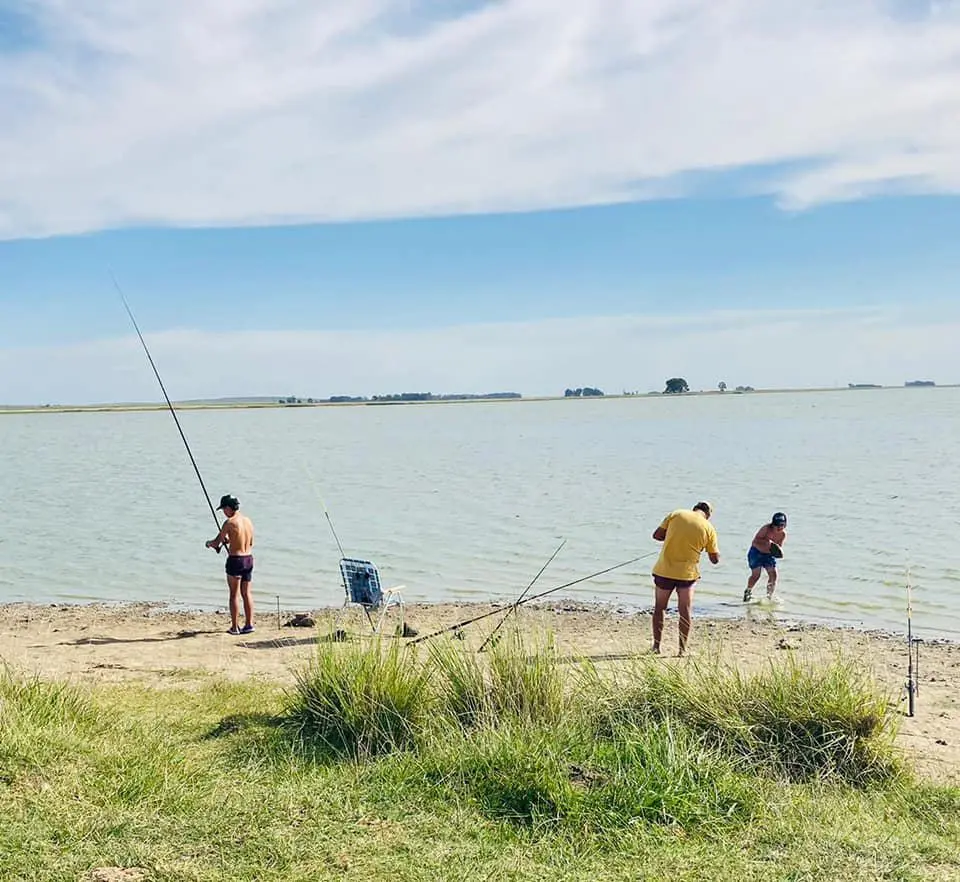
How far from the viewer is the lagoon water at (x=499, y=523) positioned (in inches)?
598

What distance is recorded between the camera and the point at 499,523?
874 inches

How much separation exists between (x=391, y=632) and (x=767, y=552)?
528 cm

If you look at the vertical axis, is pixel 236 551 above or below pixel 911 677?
above

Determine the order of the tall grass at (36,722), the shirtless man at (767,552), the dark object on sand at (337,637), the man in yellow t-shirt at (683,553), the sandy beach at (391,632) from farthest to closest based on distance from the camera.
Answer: the shirtless man at (767,552) < the man in yellow t-shirt at (683,553) < the sandy beach at (391,632) < the dark object on sand at (337,637) < the tall grass at (36,722)

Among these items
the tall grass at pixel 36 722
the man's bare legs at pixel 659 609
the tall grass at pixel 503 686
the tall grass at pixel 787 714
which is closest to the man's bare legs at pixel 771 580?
the man's bare legs at pixel 659 609

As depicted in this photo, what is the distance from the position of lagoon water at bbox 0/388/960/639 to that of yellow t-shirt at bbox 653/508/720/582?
385 centimetres

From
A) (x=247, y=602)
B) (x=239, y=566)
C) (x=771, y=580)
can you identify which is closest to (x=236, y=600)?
(x=247, y=602)

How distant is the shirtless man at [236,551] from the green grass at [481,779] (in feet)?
13.3

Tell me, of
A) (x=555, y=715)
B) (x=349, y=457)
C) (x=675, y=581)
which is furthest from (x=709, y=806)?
(x=349, y=457)

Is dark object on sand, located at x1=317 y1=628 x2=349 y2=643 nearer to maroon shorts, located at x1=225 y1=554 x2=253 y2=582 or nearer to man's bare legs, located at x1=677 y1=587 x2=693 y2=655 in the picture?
maroon shorts, located at x1=225 y1=554 x2=253 y2=582

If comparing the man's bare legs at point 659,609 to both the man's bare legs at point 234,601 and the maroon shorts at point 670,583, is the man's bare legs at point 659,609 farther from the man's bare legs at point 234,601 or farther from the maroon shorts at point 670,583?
the man's bare legs at point 234,601

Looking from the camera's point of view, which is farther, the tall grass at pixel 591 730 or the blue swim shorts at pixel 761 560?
the blue swim shorts at pixel 761 560

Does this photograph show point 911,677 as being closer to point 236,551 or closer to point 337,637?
point 337,637

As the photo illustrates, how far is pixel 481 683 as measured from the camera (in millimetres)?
6219
